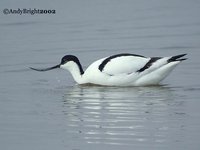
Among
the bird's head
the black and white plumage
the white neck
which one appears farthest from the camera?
the bird's head

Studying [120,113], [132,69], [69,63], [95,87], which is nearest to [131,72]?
[132,69]

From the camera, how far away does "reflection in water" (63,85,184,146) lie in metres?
10.9

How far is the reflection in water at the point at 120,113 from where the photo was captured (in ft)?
35.7

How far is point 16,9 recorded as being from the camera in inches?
917

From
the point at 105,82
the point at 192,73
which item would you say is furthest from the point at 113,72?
the point at 192,73

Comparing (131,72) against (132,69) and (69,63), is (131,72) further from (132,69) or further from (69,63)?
(69,63)

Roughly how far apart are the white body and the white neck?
1.48ft

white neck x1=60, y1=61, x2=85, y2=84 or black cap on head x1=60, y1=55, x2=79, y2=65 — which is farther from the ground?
black cap on head x1=60, y1=55, x2=79, y2=65

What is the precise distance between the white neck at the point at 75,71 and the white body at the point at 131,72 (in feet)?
1.48

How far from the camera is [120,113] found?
1233 cm

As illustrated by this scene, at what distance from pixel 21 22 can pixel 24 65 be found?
5608mm

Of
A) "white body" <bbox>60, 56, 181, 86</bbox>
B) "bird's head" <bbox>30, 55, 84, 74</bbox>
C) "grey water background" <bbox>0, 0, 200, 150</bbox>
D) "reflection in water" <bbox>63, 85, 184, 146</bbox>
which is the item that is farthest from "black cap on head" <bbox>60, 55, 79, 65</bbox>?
"white body" <bbox>60, 56, 181, 86</bbox>

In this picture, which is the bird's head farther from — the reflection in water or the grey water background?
the reflection in water

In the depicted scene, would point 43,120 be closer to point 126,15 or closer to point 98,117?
point 98,117
